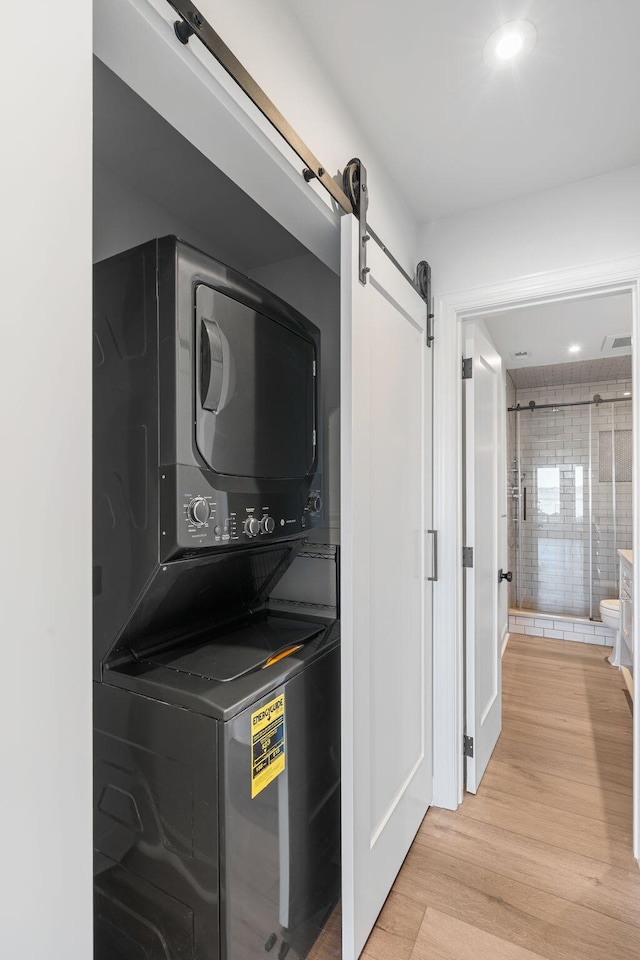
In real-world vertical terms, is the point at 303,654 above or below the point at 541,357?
below

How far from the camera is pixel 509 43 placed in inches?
49.7

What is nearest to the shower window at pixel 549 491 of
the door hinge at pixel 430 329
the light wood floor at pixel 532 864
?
the light wood floor at pixel 532 864

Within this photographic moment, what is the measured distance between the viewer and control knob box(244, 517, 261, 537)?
51.6 inches

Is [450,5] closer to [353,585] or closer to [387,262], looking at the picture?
[387,262]

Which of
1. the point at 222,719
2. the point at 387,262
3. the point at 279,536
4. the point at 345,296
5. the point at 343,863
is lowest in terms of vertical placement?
the point at 343,863

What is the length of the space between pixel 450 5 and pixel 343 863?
7.25 ft

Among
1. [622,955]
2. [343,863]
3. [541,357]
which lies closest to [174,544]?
[343,863]

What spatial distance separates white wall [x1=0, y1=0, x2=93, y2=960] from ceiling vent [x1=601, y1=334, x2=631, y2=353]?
12.6ft

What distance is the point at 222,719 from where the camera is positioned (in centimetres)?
111

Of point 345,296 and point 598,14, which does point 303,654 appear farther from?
point 598,14

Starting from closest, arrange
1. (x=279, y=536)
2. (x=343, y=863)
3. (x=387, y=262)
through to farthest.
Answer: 1. (x=343, y=863)
2. (x=279, y=536)
3. (x=387, y=262)

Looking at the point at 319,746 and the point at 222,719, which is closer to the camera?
the point at 222,719

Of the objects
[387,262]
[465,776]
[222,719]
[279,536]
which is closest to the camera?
[222,719]

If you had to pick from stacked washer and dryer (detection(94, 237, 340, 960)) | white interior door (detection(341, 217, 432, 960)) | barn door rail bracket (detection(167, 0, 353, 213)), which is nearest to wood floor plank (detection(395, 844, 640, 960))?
white interior door (detection(341, 217, 432, 960))
